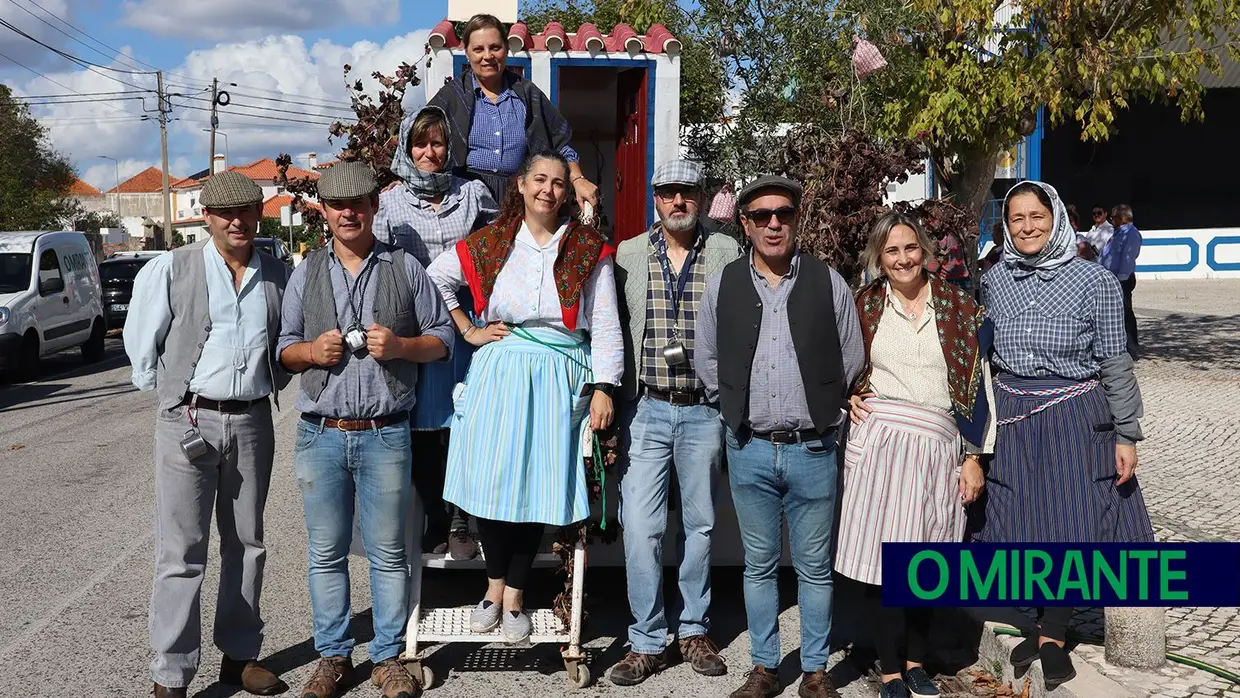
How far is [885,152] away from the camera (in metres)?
5.75

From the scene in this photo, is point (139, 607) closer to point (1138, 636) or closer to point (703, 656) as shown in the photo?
point (703, 656)

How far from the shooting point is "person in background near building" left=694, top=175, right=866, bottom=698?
4164 mm

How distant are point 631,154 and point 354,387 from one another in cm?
462

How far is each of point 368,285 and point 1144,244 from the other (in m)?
27.8

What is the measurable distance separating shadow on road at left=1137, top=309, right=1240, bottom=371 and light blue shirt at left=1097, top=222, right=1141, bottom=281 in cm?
116

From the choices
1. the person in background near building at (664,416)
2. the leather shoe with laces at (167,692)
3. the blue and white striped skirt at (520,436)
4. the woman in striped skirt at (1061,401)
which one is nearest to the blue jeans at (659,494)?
the person in background near building at (664,416)

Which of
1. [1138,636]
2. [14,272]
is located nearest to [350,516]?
[1138,636]

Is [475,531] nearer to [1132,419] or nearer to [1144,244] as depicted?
[1132,419]

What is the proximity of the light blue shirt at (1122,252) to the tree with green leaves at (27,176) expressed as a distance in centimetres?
2822

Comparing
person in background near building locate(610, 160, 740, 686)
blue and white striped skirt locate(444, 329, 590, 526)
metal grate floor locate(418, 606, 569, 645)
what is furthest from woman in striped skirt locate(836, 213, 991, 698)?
metal grate floor locate(418, 606, 569, 645)

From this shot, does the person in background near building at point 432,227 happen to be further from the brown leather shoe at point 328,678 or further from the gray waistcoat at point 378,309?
the brown leather shoe at point 328,678

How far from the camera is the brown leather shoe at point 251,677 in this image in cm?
452

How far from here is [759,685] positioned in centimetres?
436

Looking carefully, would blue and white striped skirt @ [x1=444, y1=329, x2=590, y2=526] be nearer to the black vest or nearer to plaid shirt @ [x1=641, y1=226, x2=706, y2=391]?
plaid shirt @ [x1=641, y1=226, x2=706, y2=391]
